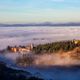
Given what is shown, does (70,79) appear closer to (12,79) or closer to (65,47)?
(65,47)

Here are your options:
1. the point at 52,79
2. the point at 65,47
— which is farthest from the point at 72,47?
the point at 52,79

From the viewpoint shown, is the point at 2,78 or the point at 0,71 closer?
the point at 2,78

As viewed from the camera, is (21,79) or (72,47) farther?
(72,47)

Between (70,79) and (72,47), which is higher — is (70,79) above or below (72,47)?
below

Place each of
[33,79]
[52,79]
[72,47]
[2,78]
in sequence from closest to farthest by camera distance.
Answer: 1. [2,78]
2. [33,79]
3. [52,79]
4. [72,47]

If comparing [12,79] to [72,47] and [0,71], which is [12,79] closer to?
[0,71]

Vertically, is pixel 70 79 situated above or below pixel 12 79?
below

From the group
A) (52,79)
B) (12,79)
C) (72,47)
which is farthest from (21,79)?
(72,47)

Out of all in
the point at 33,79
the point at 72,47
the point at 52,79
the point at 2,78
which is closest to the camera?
the point at 2,78

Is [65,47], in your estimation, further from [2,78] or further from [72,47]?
[2,78]
